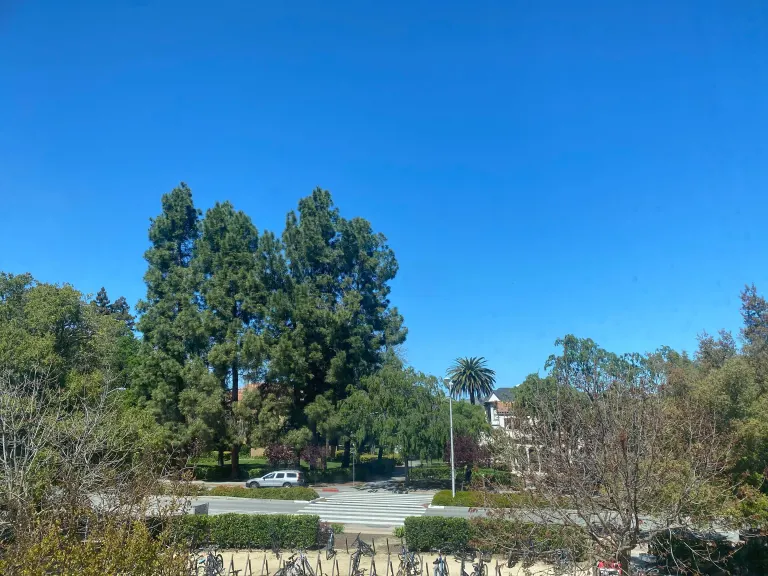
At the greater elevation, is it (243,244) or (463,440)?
(243,244)

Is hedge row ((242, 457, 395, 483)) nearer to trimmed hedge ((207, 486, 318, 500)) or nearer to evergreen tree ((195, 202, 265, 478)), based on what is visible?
evergreen tree ((195, 202, 265, 478))

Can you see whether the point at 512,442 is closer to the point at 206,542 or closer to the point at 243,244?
the point at 206,542

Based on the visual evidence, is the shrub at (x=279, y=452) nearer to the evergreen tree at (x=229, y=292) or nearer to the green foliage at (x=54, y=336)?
the evergreen tree at (x=229, y=292)

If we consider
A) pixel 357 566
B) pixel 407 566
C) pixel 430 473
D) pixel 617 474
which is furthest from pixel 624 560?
pixel 430 473

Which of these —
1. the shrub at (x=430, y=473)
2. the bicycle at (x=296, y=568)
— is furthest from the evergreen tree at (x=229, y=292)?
the bicycle at (x=296, y=568)

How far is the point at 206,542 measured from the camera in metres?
18.8

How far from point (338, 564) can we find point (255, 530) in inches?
147

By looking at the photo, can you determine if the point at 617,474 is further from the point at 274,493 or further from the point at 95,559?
the point at 274,493

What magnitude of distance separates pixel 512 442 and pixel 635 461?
4669 millimetres

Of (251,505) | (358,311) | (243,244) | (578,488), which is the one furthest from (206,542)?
(243,244)

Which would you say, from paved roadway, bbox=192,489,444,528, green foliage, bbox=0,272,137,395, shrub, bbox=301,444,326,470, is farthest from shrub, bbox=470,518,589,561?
shrub, bbox=301,444,326,470

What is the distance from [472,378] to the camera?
7112 cm

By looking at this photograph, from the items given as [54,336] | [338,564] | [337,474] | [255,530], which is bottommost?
[337,474]

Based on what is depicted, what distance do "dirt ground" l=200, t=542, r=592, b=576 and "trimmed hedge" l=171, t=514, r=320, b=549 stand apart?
1.09 ft
